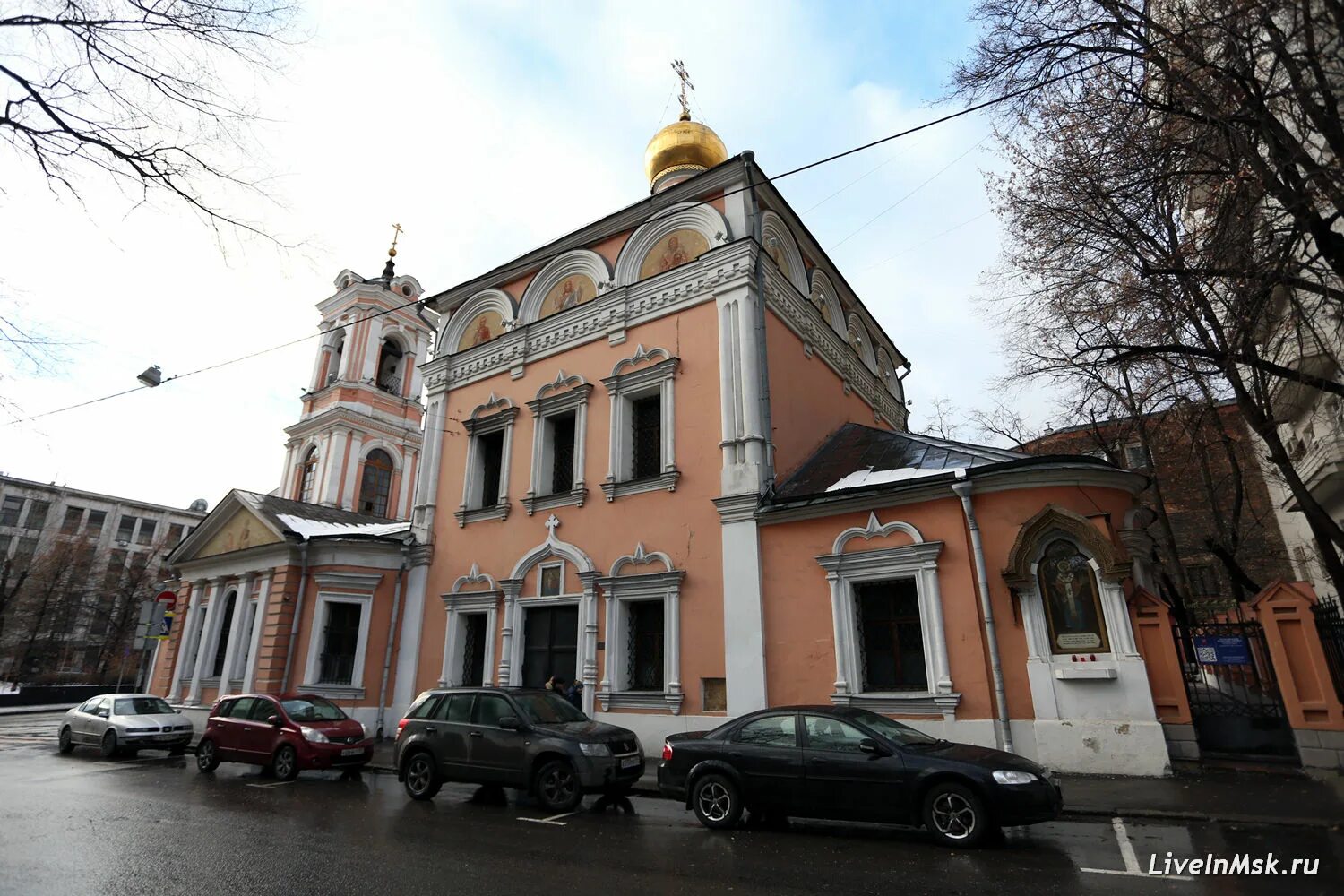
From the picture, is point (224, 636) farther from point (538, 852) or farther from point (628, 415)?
point (538, 852)

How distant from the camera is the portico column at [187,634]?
19.3 metres

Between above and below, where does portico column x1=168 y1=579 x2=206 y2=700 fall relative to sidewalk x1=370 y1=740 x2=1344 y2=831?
above

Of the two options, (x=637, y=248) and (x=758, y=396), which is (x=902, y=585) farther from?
(x=637, y=248)

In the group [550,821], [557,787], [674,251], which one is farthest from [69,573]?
[550,821]

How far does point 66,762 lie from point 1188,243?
20.8 metres

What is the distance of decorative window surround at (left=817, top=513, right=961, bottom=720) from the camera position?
10539 millimetres

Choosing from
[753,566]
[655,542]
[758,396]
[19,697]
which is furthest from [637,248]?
[19,697]

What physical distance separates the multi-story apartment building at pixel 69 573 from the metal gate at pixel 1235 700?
46797mm

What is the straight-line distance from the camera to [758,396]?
13.4 metres

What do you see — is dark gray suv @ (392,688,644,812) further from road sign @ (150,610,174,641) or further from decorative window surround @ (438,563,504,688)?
road sign @ (150,610,174,641)

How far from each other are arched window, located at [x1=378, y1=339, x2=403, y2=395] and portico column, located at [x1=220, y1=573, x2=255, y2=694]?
15.0m

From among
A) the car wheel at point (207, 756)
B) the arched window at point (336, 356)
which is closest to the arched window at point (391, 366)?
the arched window at point (336, 356)

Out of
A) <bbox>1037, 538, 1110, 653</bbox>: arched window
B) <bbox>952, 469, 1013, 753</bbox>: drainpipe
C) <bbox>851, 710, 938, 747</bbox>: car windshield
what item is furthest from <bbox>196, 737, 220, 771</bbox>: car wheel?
<bbox>1037, 538, 1110, 653</bbox>: arched window

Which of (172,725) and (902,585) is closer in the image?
(902,585)
